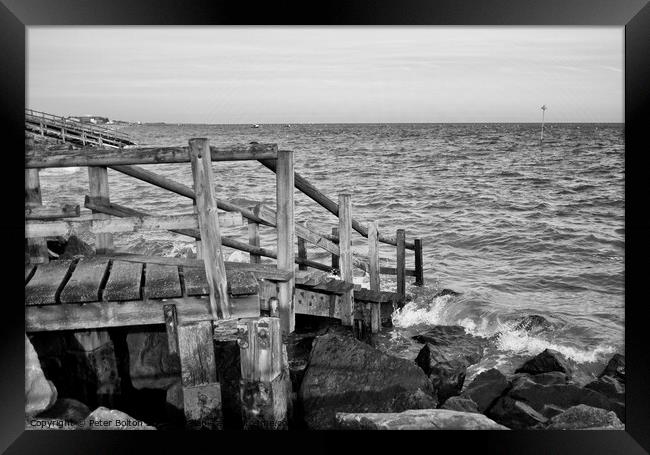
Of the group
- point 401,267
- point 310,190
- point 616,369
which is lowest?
point 616,369

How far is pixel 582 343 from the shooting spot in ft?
29.1

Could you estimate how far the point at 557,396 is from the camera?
18.7ft

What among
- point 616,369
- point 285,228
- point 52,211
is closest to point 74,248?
point 52,211

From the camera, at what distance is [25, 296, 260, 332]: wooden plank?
13.8ft

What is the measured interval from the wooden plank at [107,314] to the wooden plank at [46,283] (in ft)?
0.21

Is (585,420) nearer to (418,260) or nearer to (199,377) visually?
(199,377)

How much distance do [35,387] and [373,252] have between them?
5315 mm

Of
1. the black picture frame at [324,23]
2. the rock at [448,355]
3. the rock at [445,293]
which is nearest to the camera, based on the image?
the black picture frame at [324,23]

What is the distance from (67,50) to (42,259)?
167 inches

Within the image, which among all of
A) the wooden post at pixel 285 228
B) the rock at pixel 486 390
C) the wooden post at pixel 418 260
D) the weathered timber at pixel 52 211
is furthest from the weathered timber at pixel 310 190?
the wooden post at pixel 418 260

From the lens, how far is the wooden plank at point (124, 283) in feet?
13.8

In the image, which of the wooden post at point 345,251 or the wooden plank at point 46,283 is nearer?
the wooden plank at point 46,283

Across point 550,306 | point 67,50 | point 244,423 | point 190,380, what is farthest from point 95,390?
point 550,306

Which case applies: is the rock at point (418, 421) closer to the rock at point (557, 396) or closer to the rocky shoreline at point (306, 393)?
the rocky shoreline at point (306, 393)
